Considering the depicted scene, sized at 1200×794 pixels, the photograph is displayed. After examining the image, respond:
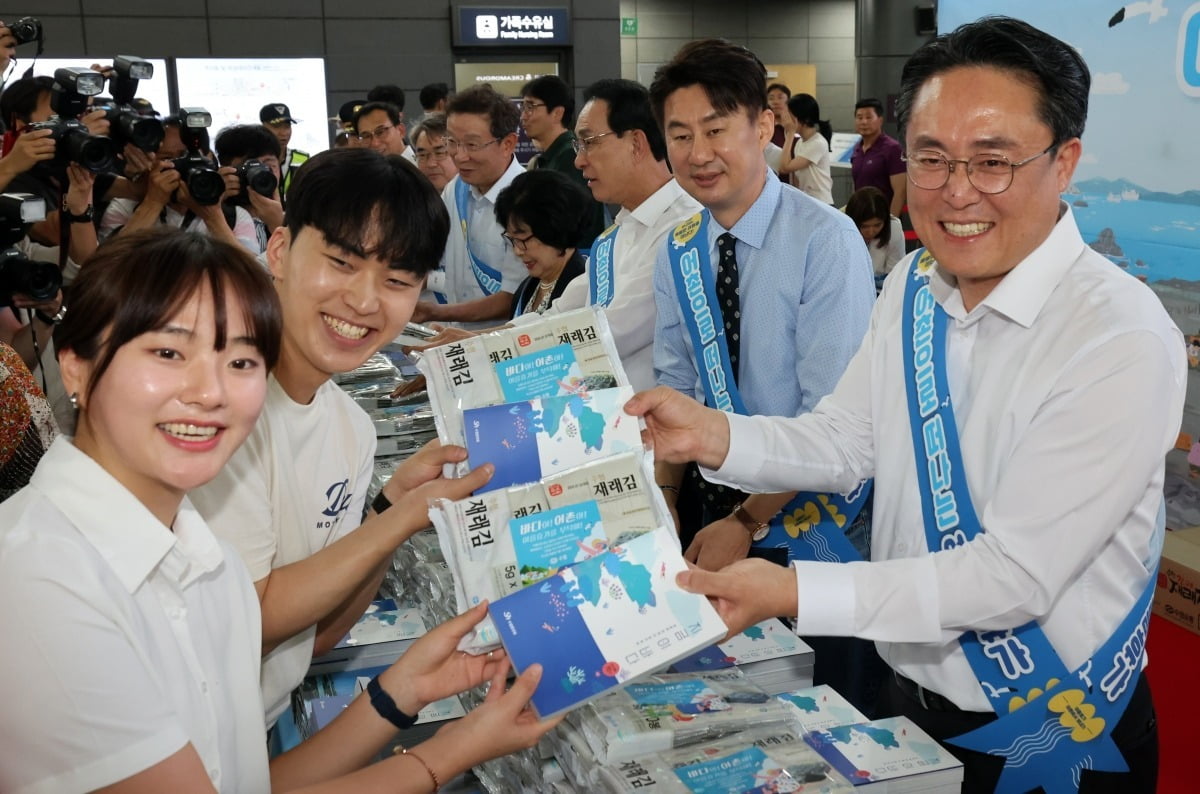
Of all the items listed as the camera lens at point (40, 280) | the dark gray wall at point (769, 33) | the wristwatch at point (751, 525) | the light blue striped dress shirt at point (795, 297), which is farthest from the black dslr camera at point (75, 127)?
the dark gray wall at point (769, 33)

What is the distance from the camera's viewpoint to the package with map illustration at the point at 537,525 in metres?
1.31

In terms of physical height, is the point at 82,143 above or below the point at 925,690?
above

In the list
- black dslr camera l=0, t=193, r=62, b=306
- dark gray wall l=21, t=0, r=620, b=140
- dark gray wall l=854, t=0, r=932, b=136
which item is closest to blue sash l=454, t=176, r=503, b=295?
black dslr camera l=0, t=193, r=62, b=306

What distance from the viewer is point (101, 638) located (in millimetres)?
1003

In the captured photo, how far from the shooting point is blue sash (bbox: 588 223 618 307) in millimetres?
2992

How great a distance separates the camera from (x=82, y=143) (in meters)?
3.44

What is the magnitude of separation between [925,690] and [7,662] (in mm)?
1219

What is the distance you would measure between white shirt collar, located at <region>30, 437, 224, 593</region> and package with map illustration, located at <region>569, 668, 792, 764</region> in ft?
1.85

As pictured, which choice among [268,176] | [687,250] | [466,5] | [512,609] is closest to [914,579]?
[512,609]

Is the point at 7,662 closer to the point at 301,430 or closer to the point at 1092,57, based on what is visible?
the point at 301,430

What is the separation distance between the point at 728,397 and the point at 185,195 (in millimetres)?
2803

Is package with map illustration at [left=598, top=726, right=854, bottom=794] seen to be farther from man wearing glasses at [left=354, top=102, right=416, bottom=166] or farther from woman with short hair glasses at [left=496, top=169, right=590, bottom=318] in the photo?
man wearing glasses at [left=354, top=102, right=416, bottom=166]

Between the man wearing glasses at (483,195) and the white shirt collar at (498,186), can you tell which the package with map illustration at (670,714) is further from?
the white shirt collar at (498,186)

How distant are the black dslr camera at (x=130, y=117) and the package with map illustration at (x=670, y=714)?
334 cm
